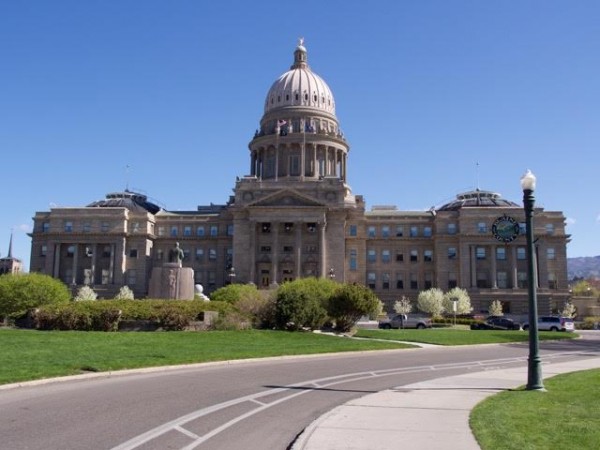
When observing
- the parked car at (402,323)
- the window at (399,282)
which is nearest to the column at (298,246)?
the window at (399,282)

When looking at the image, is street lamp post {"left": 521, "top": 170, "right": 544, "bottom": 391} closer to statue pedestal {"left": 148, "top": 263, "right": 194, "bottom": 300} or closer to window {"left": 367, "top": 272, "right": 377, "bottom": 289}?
statue pedestal {"left": 148, "top": 263, "right": 194, "bottom": 300}

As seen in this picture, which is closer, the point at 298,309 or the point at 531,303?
the point at 531,303

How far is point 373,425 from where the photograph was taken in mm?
11500

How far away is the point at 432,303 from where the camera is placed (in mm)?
81500

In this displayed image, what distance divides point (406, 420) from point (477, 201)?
9393 cm

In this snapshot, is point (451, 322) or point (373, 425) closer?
point (373, 425)

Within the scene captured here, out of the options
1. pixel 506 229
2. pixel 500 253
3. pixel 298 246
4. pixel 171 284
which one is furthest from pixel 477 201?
pixel 506 229

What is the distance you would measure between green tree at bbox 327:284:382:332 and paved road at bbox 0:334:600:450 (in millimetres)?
18095

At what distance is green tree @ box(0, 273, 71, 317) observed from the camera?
153 ft

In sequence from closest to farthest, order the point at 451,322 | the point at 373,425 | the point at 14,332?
the point at 373,425 → the point at 14,332 → the point at 451,322

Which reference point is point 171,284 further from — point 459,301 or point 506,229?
point 459,301

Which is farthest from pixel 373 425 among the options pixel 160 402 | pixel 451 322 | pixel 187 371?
pixel 451 322

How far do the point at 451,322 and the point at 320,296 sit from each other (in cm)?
3003

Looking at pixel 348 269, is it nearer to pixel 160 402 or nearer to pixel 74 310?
pixel 74 310
